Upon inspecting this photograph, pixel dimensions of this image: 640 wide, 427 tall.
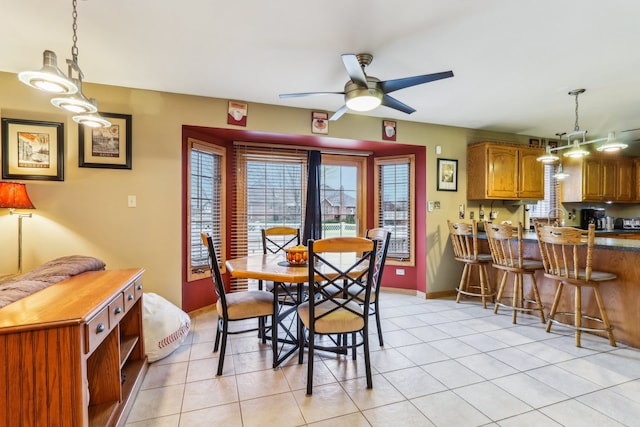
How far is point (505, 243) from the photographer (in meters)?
3.71

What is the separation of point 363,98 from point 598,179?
17.2 ft

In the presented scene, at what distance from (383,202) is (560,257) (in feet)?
7.24

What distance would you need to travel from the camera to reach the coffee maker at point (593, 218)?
5445mm

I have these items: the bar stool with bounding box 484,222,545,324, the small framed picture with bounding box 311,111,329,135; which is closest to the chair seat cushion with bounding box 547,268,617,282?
the bar stool with bounding box 484,222,545,324

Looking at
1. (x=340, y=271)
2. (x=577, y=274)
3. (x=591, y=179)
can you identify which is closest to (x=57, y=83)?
(x=340, y=271)

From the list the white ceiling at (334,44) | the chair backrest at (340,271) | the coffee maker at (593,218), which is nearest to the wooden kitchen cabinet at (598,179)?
the coffee maker at (593,218)

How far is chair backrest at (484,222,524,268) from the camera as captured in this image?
3201 millimetres

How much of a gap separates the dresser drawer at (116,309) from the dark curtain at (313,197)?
8.60ft

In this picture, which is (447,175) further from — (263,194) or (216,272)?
(216,272)

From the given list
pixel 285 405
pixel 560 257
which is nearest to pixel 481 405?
pixel 285 405

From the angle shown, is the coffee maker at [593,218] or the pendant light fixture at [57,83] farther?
the coffee maker at [593,218]

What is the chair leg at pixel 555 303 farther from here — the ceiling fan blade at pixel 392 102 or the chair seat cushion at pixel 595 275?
the ceiling fan blade at pixel 392 102

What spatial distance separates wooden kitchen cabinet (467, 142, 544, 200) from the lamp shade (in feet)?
16.6

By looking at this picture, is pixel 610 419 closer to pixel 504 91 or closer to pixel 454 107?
pixel 504 91
